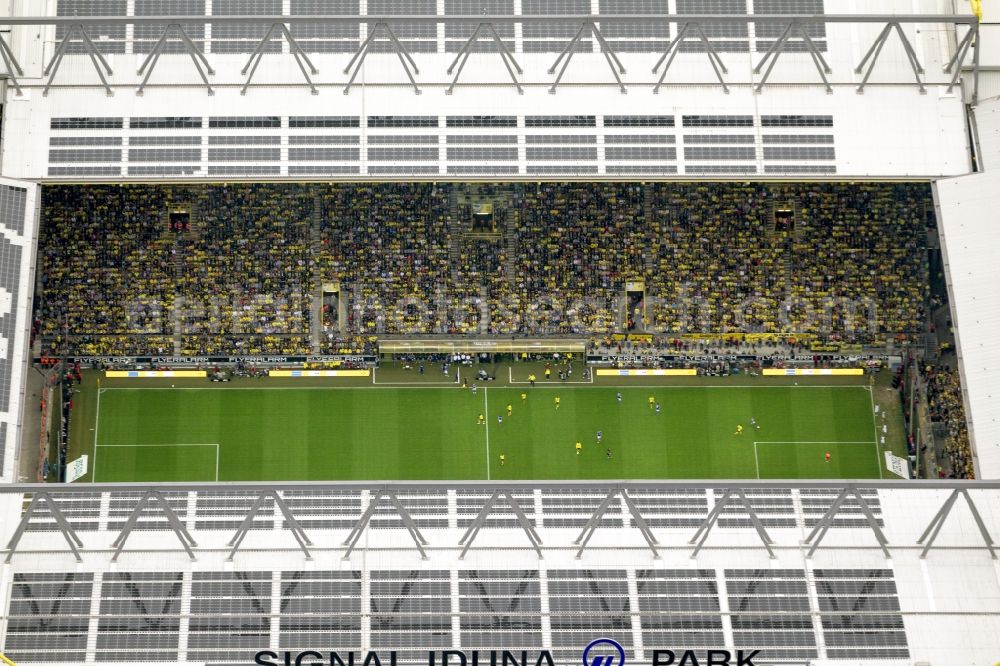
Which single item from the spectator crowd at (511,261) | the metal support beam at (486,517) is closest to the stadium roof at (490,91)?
the spectator crowd at (511,261)

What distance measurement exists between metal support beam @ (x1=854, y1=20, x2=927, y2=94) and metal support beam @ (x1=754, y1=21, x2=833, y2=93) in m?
2.23

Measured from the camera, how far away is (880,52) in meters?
87.0

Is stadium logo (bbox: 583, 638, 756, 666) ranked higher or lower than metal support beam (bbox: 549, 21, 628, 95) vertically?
lower

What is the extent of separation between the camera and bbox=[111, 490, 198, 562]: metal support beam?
245 feet

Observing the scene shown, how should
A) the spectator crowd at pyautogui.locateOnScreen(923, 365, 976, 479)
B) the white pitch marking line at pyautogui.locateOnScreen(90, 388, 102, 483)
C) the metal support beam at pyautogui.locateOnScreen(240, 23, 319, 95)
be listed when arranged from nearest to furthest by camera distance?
1. the metal support beam at pyautogui.locateOnScreen(240, 23, 319, 95)
2. the spectator crowd at pyautogui.locateOnScreen(923, 365, 976, 479)
3. the white pitch marking line at pyautogui.locateOnScreen(90, 388, 102, 483)

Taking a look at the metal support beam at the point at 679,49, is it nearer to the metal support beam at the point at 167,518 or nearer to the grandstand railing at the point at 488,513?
the grandstand railing at the point at 488,513

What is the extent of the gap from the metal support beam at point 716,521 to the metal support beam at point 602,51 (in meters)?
28.2

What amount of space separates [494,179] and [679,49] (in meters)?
15.5

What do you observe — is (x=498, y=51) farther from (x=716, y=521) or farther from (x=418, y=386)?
(x=716, y=521)

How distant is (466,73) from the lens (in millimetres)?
86375

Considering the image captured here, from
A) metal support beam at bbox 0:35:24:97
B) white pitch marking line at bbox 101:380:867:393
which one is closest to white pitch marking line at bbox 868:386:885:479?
white pitch marking line at bbox 101:380:867:393

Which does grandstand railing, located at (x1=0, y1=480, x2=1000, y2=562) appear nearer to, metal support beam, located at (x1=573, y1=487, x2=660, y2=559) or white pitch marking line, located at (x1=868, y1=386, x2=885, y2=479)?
metal support beam, located at (x1=573, y1=487, x2=660, y2=559)

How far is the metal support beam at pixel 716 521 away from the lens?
75.2m

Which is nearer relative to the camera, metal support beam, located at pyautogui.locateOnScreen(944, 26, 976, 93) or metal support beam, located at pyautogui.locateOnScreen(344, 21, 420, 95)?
metal support beam, located at pyautogui.locateOnScreen(344, 21, 420, 95)
